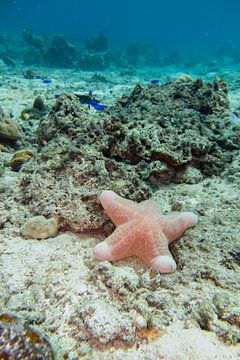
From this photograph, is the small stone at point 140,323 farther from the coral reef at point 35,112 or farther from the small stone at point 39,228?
the coral reef at point 35,112

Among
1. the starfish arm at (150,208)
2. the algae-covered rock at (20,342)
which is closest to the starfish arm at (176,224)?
the starfish arm at (150,208)

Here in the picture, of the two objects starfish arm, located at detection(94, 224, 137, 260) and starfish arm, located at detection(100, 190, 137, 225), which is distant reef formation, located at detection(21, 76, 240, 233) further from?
starfish arm, located at detection(94, 224, 137, 260)

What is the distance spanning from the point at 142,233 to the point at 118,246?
11.5 inches

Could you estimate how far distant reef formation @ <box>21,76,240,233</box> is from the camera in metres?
3.27

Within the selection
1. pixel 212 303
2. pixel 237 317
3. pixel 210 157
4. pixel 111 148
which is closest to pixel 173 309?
pixel 212 303

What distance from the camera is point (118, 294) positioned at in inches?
92.4

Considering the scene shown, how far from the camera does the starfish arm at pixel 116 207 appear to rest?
9.40 feet

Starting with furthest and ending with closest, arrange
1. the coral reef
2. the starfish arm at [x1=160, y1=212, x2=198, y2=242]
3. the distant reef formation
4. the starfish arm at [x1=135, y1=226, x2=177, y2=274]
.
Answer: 1. the coral reef
2. the distant reef formation
3. the starfish arm at [x1=160, y1=212, x2=198, y2=242]
4. the starfish arm at [x1=135, y1=226, x2=177, y2=274]

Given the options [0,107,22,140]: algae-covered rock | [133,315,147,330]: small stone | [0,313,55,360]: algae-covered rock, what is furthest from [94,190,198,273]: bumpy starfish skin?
[0,107,22,140]: algae-covered rock

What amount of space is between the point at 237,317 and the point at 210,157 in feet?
10.4

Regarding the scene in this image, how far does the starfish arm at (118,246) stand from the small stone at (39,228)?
734mm

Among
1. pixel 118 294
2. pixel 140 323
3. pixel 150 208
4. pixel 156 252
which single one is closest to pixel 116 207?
pixel 150 208

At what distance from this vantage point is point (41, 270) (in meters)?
2.57

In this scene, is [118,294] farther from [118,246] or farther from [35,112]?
[35,112]
